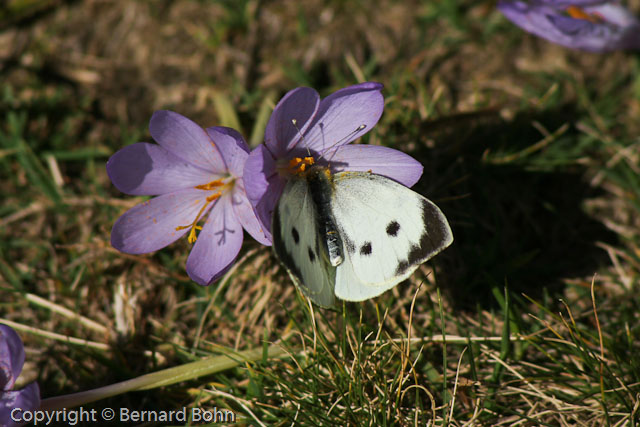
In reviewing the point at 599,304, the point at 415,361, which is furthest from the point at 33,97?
the point at 599,304

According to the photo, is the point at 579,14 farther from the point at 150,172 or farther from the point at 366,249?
the point at 150,172

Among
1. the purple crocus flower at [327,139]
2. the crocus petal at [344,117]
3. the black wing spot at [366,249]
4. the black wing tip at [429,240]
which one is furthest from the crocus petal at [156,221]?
the black wing tip at [429,240]

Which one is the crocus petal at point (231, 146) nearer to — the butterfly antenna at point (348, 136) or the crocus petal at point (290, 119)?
the crocus petal at point (290, 119)

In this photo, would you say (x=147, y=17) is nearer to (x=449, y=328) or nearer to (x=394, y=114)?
(x=394, y=114)

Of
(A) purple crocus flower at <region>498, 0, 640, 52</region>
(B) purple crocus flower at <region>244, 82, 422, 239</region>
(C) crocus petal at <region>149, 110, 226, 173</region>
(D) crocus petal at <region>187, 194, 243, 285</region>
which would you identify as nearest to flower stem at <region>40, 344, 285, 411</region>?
(D) crocus petal at <region>187, 194, 243, 285</region>

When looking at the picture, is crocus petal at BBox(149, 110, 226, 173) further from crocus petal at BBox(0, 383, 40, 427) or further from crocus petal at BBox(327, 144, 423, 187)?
crocus petal at BBox(0, 383, 40, 427)

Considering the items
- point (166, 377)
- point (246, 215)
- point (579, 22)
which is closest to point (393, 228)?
point (246, 215)
